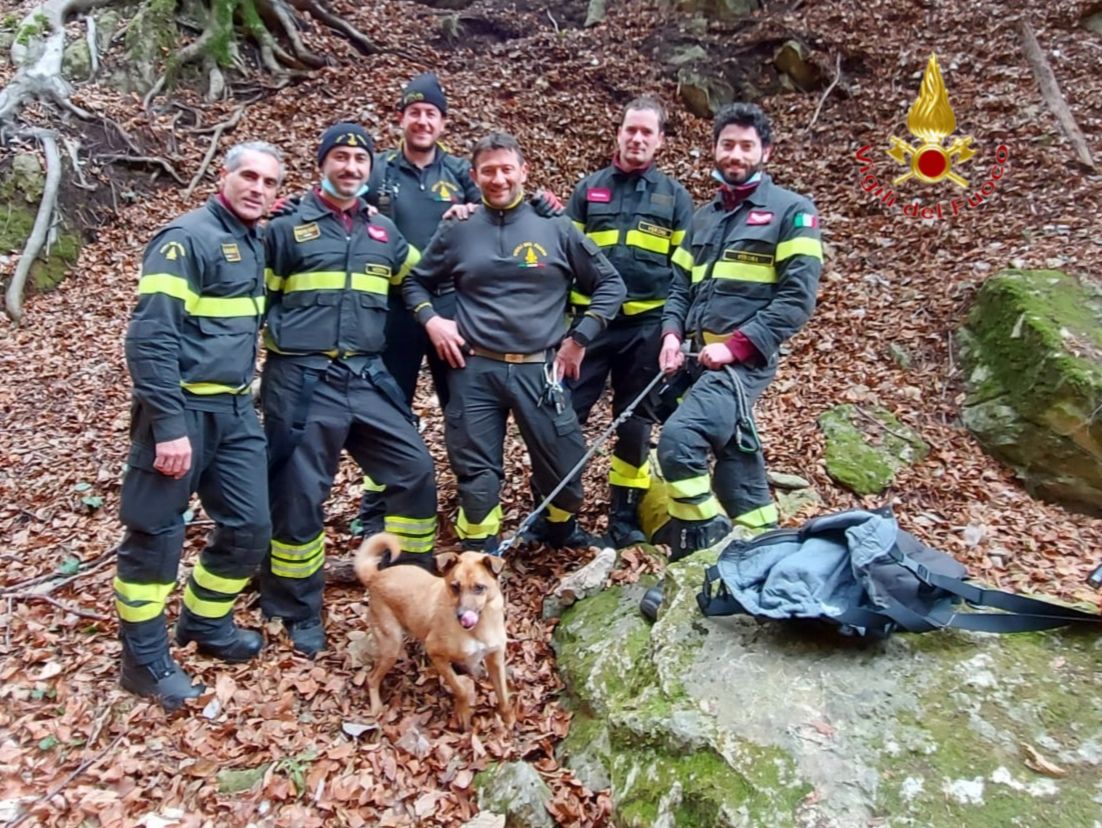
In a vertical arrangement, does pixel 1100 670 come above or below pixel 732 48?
below

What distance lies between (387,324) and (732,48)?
998cm

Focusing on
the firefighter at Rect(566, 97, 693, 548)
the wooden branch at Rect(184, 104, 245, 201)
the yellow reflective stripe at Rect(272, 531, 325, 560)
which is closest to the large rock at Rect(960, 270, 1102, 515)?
the firefighter at Rect(566, 97, 693, 548)

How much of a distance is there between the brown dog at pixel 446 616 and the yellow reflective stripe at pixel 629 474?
74.7 inches

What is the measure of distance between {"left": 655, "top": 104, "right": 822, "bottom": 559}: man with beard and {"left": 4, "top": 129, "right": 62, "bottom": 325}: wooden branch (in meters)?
7.94

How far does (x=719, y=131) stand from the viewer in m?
4.48

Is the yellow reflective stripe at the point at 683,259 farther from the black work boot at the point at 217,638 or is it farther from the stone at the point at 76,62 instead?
the stone at the point at 76,62

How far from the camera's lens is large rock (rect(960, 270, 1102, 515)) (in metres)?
6.50

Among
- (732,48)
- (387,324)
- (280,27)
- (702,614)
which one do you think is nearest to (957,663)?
(702,614)

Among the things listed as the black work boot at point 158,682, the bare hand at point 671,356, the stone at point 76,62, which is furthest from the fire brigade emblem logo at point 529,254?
the stone at point 76,62

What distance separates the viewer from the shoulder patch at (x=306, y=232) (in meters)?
4.46

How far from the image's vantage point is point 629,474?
5.63 m

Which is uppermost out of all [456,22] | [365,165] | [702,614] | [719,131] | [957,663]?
[456,22]

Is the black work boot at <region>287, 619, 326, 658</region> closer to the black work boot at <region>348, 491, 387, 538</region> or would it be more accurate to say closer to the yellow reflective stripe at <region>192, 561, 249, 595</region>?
the yellow reflective stripe at <region>192, 561, 249, 595</region>

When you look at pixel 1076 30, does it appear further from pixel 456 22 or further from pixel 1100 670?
pixel 1100 670
